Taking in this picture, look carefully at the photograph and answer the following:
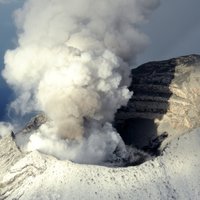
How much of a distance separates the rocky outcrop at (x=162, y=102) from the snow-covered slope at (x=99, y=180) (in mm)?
7764

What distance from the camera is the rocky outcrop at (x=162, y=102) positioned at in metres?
87.4

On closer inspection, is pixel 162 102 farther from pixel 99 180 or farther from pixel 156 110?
pixel 99 180

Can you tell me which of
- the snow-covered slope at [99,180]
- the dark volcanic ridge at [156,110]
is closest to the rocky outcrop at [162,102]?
the dark volcanic ridge at [156,110]

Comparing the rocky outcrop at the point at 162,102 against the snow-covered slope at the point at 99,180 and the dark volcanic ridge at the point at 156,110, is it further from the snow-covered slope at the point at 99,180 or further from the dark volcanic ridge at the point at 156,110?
the snow-covered slope at the point at 99,180

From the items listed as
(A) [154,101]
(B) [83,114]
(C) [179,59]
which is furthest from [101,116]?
(C) [179,59]

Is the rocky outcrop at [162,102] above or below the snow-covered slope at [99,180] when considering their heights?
above

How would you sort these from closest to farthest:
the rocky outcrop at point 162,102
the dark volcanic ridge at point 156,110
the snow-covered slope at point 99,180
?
the snow-covered slope at point 99,180
the dark volcanic ridge at point 156,110
the rocky outcrop at point 162,102

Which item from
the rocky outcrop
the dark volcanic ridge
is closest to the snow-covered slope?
the dark volcanic ridge

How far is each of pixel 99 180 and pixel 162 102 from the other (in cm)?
2062

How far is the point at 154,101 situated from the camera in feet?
303

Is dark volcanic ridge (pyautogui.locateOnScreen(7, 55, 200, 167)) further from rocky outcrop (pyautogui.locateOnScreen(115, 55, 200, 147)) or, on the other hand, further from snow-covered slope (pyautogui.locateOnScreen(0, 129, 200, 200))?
snow-covered slope (pyautogui.locateOnScreen(0, 129, 200, 200))

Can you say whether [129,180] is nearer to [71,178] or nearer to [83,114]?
[71,178]

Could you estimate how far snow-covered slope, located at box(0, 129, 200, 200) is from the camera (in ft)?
239

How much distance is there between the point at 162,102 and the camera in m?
92.3
